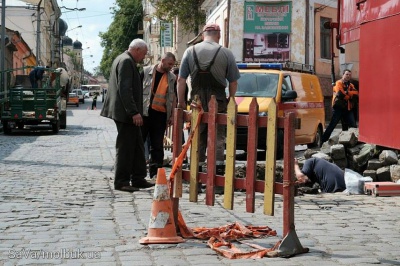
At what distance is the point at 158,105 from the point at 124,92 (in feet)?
5.30

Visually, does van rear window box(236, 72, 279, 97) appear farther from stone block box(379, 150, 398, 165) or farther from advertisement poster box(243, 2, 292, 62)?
advertisement poster box(243, 2, 292, 62)

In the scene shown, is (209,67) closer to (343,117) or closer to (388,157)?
(388,157)

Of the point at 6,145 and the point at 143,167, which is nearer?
the point at 143,167

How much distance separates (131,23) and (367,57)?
89.1m

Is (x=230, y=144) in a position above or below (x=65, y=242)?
above

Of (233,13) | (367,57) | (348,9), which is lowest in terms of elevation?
(367,57)

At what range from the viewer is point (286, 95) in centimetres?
1605

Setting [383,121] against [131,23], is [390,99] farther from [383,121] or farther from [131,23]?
[131,23]

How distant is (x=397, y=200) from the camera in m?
9.74

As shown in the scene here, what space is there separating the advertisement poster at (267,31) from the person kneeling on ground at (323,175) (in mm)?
26248

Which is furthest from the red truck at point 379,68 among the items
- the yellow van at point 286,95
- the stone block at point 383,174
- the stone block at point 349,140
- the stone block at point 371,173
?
the yellow van at point 286,95

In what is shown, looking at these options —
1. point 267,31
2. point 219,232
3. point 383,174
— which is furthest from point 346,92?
point 267,31

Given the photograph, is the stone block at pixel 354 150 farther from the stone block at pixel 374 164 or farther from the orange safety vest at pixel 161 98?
the orange safety vest at pixel 161 98

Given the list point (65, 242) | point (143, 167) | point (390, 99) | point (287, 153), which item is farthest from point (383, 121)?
point (143, 167)
